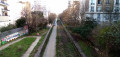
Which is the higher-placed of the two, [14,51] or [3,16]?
[3,16]

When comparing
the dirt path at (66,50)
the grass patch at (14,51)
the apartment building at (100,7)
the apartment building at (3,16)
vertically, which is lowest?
the dirt path at (66,50)

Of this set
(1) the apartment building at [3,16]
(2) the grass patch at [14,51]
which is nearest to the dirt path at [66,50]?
(2) the grass patch at [14,51]

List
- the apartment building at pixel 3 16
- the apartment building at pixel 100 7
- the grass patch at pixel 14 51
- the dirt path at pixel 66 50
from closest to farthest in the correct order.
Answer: the grass patch at pixel 14 51 → the dirt path at pixel 66 50 → the apartment building at pixel 3 16 → the apartment building at pixel 100 7

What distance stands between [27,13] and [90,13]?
25007mm

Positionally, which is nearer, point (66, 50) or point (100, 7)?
point (66, 50)

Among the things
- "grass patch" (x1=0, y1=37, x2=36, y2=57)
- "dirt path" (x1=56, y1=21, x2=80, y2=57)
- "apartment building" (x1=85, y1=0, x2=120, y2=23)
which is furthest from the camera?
"apartment building" (x1=85, y1=0, x2=120, y2=23)

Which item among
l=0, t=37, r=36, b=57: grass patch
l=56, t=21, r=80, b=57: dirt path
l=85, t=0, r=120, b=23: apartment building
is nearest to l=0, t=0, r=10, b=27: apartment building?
l=0, t=37, r=36, b=57: grass patch

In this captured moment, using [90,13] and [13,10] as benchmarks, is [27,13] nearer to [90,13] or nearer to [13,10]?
[13,10]

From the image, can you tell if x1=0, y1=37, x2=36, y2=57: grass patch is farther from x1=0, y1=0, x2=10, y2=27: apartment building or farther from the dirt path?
x1=0, y1=0, x2=10, y2=27: apartment building

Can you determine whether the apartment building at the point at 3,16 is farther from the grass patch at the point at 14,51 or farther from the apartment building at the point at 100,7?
the apartment building at the point at 100,7

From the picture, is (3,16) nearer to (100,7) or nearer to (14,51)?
(14,51)

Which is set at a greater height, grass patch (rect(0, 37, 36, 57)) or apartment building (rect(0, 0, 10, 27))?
apartment building (rect(0, 0, 10, 27))

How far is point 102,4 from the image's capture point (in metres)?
32.8

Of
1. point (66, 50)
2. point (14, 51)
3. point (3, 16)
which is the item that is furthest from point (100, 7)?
point (14, 51)
